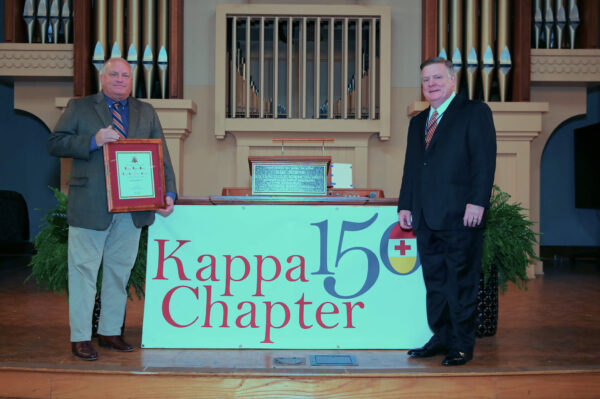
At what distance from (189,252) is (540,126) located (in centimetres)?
423

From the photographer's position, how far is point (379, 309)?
302cm

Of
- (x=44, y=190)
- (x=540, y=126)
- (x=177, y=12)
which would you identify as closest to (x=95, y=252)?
(x=177, y=12)

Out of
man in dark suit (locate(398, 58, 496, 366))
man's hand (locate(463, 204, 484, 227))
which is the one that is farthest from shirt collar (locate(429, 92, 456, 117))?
man's hand (locate(463, 204, 484, 227))

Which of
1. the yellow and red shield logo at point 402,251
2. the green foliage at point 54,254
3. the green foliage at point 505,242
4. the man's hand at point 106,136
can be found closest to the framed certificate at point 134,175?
→ the man's hand at point 106,136

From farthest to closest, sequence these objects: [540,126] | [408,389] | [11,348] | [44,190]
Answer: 1. [44,190]
2. [540,126]
3. [11,348]
4. [408,389]

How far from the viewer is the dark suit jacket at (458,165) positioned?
105 inches

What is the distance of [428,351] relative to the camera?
285 cm

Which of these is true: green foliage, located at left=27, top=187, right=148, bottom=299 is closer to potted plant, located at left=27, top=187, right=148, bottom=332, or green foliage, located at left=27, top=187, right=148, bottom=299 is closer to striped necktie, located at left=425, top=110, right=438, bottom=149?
potted plant, located at left=27, top=187, right=148, bottom=332

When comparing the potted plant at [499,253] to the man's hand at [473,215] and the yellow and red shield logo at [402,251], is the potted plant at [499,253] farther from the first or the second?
the man's hand at [473,215]

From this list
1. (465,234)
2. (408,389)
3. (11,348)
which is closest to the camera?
(408,389)

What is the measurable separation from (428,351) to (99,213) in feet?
Answer: 5.38

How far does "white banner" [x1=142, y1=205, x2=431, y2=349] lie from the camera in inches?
118

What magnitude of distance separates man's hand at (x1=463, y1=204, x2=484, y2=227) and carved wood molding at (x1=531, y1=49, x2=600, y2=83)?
400 cm

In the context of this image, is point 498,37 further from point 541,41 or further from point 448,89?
point 448,89
